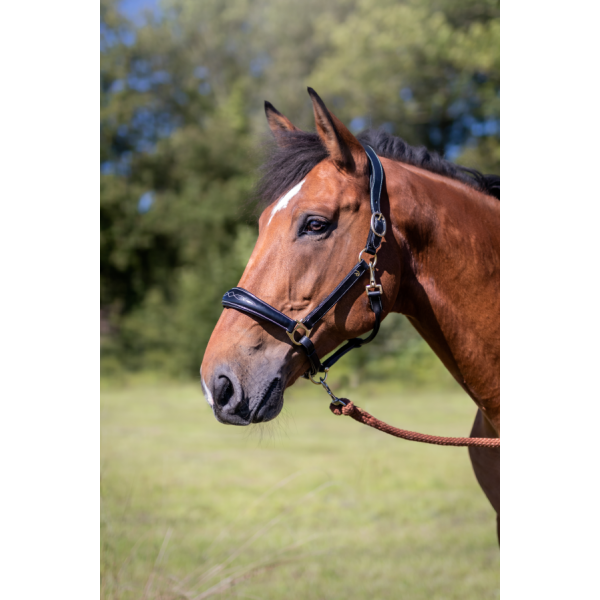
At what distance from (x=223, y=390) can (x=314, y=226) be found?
0.73 meters

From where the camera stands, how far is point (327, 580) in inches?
173

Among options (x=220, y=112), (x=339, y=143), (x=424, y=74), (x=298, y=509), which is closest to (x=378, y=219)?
(x=339, y=143)

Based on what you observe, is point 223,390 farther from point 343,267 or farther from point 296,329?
point 343,267

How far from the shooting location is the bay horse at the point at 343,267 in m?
2.00

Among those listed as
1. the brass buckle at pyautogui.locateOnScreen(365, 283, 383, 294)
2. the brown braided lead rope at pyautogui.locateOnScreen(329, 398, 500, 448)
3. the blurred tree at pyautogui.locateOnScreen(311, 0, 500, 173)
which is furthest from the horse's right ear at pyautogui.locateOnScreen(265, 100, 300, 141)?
the blurred tree at pyautogui.locateOnScreen(311, 0, 500, 173)

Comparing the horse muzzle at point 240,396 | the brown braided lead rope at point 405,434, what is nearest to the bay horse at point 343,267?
the horse muzzle at point 240,396

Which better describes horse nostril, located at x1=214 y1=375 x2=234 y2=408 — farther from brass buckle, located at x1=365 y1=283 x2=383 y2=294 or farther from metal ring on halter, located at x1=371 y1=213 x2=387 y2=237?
A: metal ring on halter, located at x1=371 y1=213 x2=387 y2=237

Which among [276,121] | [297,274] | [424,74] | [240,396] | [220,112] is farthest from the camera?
[220,112]

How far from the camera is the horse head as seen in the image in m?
1.97

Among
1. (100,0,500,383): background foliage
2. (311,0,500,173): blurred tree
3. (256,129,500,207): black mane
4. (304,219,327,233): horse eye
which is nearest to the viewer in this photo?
(304,219,327,233): horse eye

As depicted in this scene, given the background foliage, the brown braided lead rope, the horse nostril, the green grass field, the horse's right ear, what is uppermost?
the background foliage

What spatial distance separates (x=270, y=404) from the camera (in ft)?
6.56

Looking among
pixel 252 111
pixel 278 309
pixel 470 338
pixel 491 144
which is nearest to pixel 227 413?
pixel 278 309
